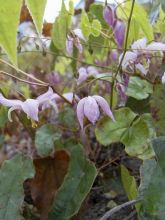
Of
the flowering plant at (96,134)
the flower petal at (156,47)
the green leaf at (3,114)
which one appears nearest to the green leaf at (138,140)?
the flowering plant at (96,134)

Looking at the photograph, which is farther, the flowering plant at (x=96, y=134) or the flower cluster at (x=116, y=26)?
the flower cluster at (x=116, y=26)

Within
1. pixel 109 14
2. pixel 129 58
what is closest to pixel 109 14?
pixel 109 14

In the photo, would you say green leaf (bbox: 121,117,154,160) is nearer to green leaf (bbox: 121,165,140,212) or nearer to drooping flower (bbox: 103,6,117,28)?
green leaf (bbox: 121,165,140,212)

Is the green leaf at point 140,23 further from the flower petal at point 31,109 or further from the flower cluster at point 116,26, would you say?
the flower petal at point 31,109

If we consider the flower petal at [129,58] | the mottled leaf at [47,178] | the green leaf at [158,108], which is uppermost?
the flower petal at [129,58]

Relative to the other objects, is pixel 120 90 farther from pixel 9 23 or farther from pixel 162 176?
pixel 9 23

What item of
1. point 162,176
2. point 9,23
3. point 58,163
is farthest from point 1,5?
point 58,163

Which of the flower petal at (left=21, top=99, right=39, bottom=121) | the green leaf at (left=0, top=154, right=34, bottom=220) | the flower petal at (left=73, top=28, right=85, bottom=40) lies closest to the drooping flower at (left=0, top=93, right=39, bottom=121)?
the flower petal at (left=21, top=99, right=39, bottom=121)

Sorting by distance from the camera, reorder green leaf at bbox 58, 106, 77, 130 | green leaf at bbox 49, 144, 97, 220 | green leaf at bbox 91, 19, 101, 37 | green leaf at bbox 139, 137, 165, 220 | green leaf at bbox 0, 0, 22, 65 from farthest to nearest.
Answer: green leaf at bbox 58, 106, 77, 130 < green leaf at bbox 91, 19, 101, 37 < green leaf at bbox 49, 144, 97, 220 < green leaf at bbox 139, 137, 165, 220 < green leaf at bbox 0, 0, 22, 65
